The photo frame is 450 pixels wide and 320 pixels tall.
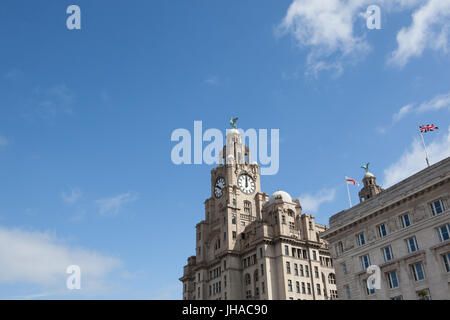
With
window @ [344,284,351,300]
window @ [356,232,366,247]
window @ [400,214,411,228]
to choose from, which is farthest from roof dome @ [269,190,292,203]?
window @ [400,214,411,228]

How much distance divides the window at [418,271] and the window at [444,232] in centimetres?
423

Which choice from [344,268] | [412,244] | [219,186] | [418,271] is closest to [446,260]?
[418,271]

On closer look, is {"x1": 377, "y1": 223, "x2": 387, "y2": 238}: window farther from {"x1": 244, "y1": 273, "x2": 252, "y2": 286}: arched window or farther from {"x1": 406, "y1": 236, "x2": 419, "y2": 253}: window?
{"x1": 244, "y1": 273, "x2": 252, "y2": 286}: arched window

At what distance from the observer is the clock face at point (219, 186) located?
11738cm

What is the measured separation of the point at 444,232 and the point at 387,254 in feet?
27.2

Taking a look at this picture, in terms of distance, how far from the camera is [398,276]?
53.7m

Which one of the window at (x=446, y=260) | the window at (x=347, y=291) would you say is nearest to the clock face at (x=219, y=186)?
the window at (x=347, y=291)

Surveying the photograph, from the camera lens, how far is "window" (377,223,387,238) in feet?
188

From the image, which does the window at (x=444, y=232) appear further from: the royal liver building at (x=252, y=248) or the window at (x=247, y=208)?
the window at (x=247, y=208)

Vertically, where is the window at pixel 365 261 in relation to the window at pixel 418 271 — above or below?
above
